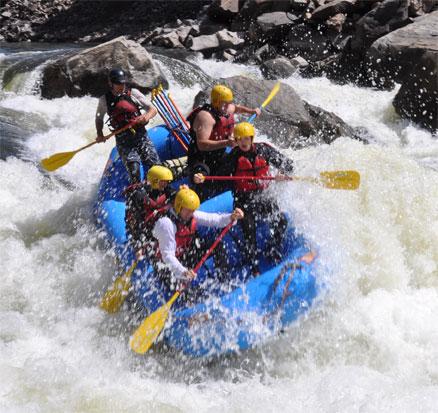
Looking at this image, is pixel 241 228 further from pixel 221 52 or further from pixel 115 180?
pixel 221 52

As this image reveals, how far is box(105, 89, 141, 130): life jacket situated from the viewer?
522 centimetres

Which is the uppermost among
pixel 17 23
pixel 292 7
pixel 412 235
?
pixel 412 235

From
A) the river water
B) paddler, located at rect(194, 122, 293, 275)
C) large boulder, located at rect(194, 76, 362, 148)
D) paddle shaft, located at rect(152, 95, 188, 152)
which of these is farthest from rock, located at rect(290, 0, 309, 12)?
paddler, located at rect(194, 122, 293, 275)

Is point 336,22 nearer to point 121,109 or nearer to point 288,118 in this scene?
point 288,118

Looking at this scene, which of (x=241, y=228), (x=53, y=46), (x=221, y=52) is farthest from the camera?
(x=53, y=46)

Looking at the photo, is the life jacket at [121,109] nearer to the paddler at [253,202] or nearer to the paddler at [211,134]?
the paddler at [211,134]

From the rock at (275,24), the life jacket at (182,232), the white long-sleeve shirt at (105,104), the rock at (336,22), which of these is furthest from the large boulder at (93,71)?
the life jacket at (182,232)

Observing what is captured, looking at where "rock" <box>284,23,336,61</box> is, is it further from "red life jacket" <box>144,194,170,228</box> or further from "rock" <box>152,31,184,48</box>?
"red life jacket" <box>144,194,170,228</box>

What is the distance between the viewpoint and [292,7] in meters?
13.2

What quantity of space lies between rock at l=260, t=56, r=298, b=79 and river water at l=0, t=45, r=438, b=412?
5.34 meters

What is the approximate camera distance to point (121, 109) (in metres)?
5.22

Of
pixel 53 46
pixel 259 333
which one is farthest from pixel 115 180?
pixel 53 46

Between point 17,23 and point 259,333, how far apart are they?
15.8 meters

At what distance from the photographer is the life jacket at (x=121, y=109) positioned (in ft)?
17.1
